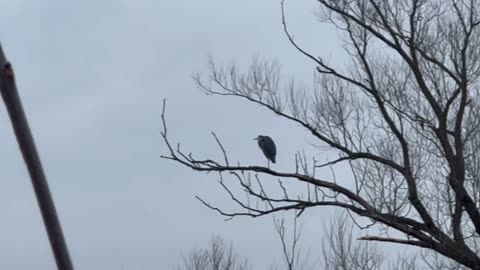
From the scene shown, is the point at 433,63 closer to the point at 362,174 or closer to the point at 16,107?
the point at 362,174

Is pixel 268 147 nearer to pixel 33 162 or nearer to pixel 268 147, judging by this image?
pixel 268 147

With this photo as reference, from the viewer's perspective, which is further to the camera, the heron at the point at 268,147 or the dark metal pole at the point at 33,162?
the heron at the point at 268,147

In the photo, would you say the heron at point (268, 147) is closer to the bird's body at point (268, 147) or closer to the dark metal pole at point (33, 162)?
the bird's body at point (268, 147)

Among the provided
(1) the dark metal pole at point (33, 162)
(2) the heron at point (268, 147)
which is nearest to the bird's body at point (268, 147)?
(2) the heron at point (268, 147)

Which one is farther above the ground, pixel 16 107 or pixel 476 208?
pixel 476 208

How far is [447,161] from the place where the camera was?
1148 centimetres

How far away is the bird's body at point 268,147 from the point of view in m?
11.8

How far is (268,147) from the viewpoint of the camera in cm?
1190

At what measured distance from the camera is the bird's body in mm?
11750

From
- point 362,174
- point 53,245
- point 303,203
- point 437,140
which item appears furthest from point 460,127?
point 53,245

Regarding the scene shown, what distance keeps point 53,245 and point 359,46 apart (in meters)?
11.0

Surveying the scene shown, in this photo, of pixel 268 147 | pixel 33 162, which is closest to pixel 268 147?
pixel 268 147

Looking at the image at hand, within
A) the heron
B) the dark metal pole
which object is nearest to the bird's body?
the heron

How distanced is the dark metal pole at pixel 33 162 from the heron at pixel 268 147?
10.7 m
